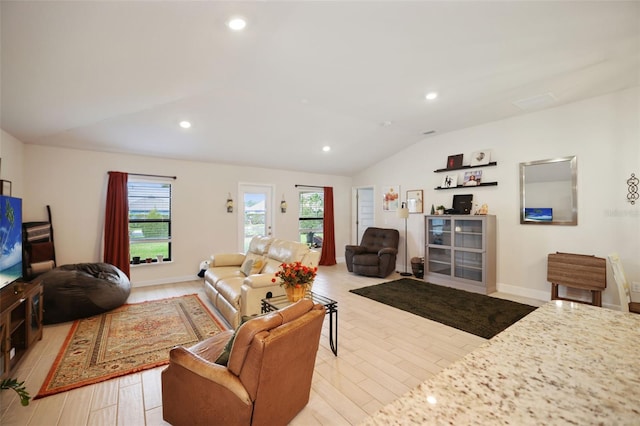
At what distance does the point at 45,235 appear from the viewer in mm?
4020

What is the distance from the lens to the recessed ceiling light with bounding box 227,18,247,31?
2105mm

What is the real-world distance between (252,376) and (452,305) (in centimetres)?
341

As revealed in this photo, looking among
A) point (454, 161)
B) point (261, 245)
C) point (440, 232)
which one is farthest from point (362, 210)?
point (261, 245)

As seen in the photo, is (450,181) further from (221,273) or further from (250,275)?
(221,273)

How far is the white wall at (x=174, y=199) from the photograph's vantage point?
4.26m

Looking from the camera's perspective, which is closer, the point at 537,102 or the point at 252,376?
the point at 252,376

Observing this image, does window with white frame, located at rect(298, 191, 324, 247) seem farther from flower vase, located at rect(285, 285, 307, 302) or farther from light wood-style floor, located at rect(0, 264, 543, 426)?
flower vase, located at rect(285, 285, 307, 302)

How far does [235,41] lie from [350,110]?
2.20 meters

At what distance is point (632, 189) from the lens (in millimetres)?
3572

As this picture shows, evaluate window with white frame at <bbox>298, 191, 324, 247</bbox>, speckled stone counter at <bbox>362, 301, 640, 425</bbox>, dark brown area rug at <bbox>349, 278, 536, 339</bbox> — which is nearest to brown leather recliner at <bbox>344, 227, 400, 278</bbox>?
dark brown area rug at <bbox>349, 278, 536, 339</bbox>

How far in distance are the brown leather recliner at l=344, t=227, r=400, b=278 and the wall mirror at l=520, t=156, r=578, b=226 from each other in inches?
90.9

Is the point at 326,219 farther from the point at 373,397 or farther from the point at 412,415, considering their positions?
the point at 412,415

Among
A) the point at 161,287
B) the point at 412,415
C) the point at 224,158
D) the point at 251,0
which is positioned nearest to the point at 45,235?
the point at 161,287

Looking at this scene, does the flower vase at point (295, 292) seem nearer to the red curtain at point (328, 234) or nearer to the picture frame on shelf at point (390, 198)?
the picture frame on shelf at point (390, 198)
